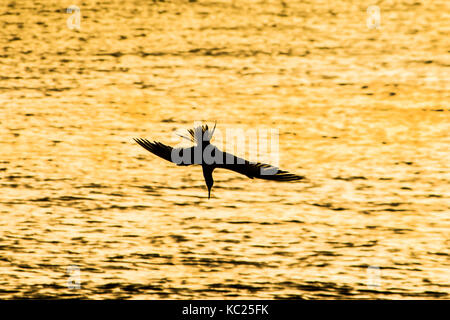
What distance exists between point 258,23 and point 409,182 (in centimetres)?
33

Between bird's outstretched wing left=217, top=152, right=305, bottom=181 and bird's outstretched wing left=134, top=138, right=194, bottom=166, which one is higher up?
bird's outstretched wing left=134, top=138, right=194, bottom=166

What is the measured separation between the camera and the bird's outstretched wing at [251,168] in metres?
0.81

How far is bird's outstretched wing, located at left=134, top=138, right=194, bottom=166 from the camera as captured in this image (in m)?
0.82

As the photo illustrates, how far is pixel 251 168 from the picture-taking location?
805mm

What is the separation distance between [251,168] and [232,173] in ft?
0.12

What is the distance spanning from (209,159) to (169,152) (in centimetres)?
6

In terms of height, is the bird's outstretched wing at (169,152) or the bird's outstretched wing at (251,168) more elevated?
the bird's outstretched wing at (169,152)

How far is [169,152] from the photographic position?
827 mm

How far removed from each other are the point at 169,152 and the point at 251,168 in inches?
4.7

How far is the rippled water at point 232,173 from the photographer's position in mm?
811

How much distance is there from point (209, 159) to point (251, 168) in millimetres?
60

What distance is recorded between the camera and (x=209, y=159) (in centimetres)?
81

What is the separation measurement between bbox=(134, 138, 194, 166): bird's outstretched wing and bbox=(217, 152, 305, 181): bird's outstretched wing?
0.16 ft
